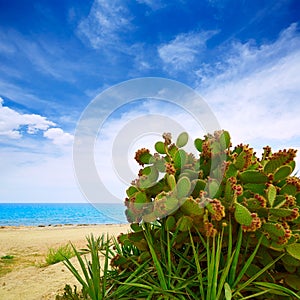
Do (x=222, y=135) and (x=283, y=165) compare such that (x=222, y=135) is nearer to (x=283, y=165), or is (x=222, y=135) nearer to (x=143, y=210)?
(x=283, y=165)

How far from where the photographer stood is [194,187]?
107 inches

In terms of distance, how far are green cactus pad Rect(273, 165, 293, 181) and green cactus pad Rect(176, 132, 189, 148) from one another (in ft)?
2.61

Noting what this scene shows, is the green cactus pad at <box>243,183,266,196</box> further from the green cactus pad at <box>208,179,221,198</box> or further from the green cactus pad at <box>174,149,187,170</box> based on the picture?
the green cactus pad at <box>174,149,187,170</box>

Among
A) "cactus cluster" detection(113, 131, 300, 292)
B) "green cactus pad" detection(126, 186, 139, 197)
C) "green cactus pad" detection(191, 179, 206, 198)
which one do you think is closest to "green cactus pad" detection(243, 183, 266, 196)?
"cactus cluster" detection(113, 131, 300, 292)

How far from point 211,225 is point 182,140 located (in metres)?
0.94

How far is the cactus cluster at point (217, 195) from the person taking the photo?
99.7 inches

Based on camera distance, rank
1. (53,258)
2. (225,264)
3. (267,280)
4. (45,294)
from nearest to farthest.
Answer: (225,264) → (267,280) → (45,294) → (53,258)

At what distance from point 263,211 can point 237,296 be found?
0.65m

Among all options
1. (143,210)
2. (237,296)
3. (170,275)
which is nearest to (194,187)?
(143,210)

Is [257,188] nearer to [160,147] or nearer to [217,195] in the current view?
[217,195]

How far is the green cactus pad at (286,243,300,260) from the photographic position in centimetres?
262

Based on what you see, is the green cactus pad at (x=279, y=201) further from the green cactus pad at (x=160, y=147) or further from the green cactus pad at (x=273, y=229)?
the green cactus pad at (x=160, y=147)

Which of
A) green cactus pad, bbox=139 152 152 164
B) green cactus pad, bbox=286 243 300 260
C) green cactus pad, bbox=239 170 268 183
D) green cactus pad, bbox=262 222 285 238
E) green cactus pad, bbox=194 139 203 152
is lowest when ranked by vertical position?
green cactus pad, bbox=286 243 300 260

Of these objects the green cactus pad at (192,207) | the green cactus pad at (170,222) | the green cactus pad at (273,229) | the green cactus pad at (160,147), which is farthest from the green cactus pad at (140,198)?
the green cactus pad at (273,229)
